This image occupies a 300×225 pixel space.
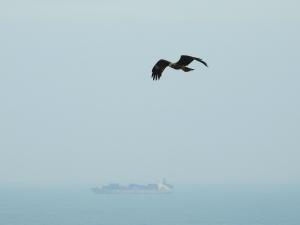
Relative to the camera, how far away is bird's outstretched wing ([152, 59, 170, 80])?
22.1 meters

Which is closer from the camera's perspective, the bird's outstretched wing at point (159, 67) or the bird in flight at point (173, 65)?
the bird in flight at point (173, 65)

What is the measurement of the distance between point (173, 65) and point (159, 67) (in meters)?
1.28

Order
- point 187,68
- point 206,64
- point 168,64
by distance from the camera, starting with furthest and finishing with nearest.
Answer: point 168,64 → point 187,68 → point 206,64

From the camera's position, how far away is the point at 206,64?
18.6 metres

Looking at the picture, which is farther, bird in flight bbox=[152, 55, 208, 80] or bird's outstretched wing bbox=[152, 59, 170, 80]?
bird's outstretched wing bbox=[152, 59, 170, 80]

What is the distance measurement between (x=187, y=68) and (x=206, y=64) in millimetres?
1908

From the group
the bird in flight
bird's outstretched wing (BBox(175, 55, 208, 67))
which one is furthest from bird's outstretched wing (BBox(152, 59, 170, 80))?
bird's outstretched wing (BBox(175, 55, 208, 67))

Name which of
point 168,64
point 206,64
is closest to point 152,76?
point 168,64

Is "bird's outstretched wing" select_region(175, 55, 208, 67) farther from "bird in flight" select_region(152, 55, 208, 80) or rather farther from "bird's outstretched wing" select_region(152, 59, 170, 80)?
"bird's outstretched wing" select_region(152, 59, 170, 80)

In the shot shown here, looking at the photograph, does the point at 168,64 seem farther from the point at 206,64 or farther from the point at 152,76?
Answer: the point at 206,64

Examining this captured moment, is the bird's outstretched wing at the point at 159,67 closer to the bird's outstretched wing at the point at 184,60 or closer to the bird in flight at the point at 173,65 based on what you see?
the bird in flight at the point at 173,65

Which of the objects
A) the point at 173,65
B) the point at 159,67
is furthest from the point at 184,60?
the point at 159,67

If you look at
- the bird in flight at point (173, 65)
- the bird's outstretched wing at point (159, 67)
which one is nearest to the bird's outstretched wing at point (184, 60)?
the bird in flight at point (173, 65)

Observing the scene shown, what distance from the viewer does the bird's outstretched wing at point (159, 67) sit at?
22.1 metres
